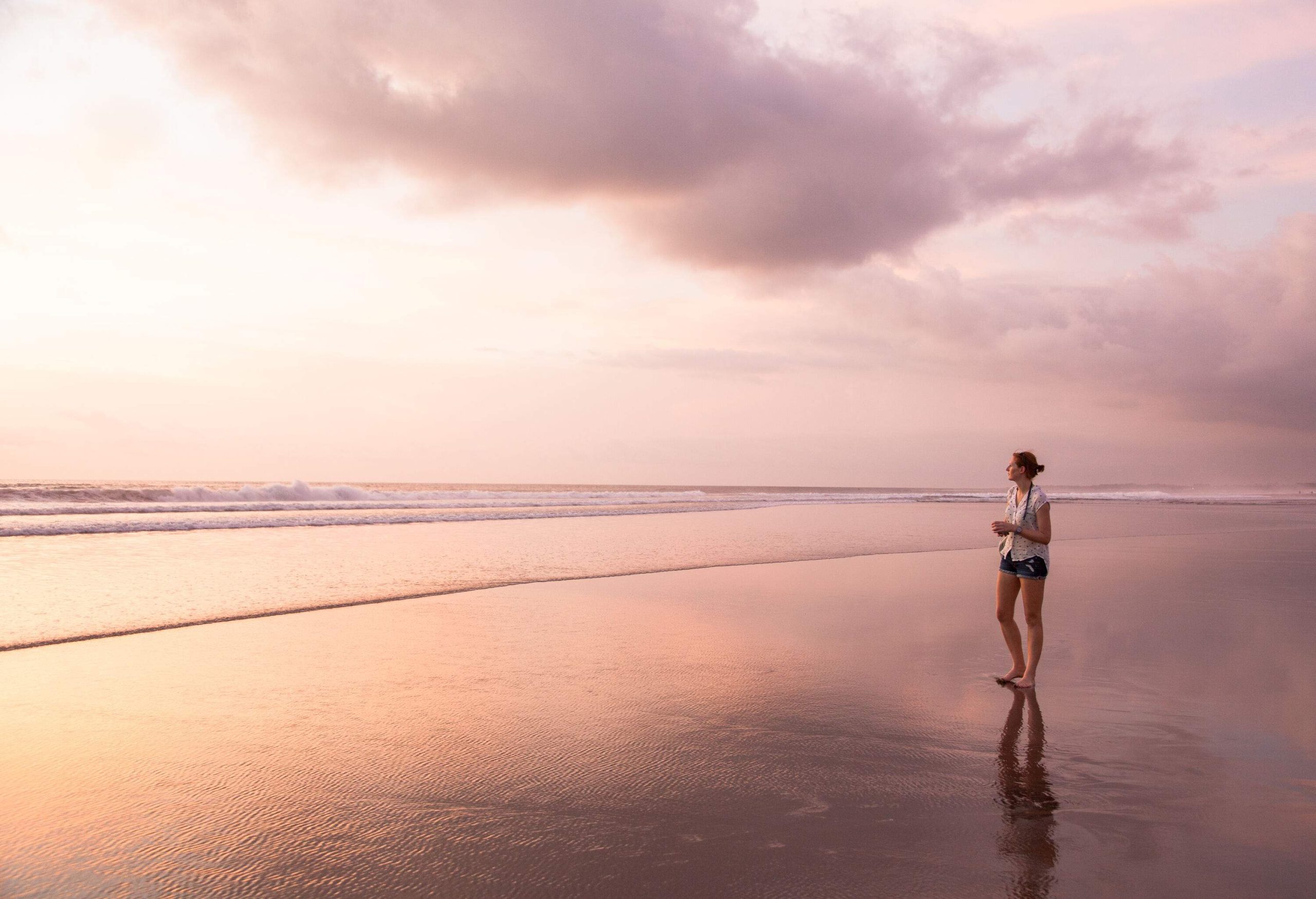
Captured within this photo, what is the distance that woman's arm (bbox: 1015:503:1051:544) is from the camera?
6461 millimetres

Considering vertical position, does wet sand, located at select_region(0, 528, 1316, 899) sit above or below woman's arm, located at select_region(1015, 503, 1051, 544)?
below

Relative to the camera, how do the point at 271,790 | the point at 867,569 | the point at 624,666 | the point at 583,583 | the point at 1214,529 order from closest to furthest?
1. the point at 271,790
2. the point at 624,666
3. the point at 583,583
4. the point at 867,569
5. the point at 1214,529

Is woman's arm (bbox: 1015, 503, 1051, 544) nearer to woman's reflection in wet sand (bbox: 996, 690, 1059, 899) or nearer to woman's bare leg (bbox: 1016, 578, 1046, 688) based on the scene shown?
woman's bare leg (bbox: 1016, 578, 1046, 688)

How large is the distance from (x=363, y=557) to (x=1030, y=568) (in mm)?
11894

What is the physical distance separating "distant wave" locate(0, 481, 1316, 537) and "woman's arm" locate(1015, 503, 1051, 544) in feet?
63.3

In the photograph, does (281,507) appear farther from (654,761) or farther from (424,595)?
(654,761)

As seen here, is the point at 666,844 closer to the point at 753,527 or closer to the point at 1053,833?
the point at 1053,833

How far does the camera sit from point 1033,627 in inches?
256

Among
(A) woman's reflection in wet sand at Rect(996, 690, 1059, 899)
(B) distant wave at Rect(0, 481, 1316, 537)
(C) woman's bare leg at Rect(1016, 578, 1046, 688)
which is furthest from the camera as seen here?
(B) distant wave at Rect(0, 481, 1316, 537)

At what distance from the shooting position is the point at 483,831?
3.56 metres

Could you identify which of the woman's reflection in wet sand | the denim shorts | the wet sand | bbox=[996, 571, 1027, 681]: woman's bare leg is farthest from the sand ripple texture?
the woman's reflection in wet sand

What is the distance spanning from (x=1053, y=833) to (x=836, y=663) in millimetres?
3319

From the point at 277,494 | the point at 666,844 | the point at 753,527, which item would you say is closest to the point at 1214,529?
the point at 753,527

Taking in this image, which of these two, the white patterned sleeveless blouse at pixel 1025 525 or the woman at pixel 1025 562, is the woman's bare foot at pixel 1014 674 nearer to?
the woman at pixel 1025 562
